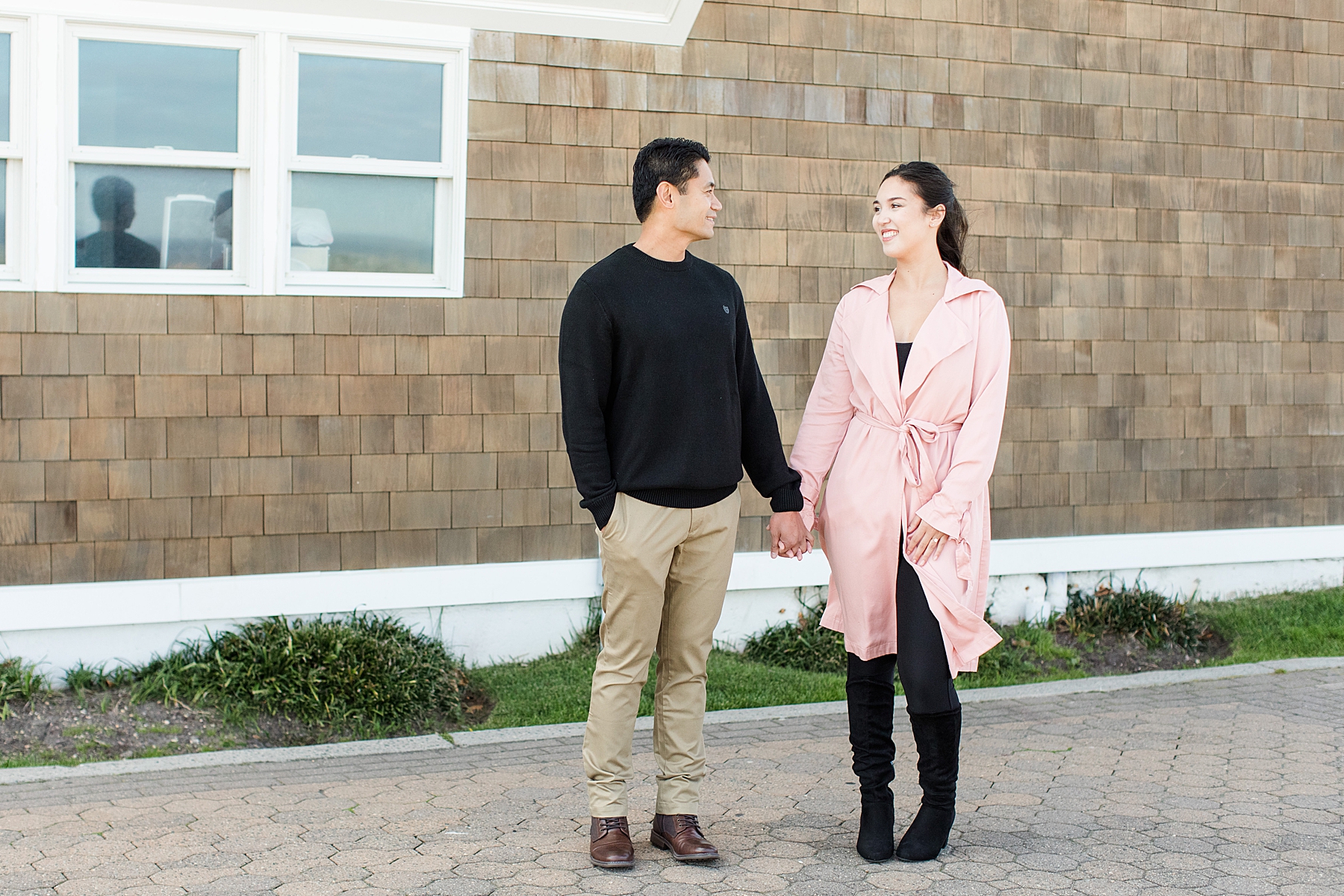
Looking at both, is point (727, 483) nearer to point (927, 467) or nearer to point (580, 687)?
point (927, 467)

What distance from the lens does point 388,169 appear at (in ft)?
19.3

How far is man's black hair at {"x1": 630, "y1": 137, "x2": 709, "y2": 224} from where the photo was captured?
3.56 metres

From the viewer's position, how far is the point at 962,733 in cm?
512

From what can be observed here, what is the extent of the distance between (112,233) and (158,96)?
0.62 metres

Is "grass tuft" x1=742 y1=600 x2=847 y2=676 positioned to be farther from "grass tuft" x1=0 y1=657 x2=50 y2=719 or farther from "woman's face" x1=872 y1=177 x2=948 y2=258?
"grass tuft" x1=0 y1=657 x2=50 y2=719

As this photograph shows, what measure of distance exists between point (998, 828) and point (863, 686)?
2.33ft

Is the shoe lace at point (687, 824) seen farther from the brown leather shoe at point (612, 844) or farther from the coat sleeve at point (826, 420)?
the coat sleeve at point (826, 420)

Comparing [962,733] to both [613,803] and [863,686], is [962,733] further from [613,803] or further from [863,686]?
[613,803]

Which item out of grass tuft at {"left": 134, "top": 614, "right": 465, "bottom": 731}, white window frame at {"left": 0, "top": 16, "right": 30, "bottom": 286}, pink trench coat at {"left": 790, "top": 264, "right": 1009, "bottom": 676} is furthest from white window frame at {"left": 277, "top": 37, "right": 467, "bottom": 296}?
pink trench coat at {"left": 790, "top": 264, "right": 1009, "bottom": 676}

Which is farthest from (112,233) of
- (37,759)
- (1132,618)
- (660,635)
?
(1132,618)

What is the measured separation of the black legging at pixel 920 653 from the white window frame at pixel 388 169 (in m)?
3.11

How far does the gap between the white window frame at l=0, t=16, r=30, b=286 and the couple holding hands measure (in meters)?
3.15

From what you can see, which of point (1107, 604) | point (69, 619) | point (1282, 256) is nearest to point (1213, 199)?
point (1282, 256)

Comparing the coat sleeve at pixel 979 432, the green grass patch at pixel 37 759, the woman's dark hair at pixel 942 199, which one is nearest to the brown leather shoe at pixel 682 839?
the coat sleeve at pixel 979 432
